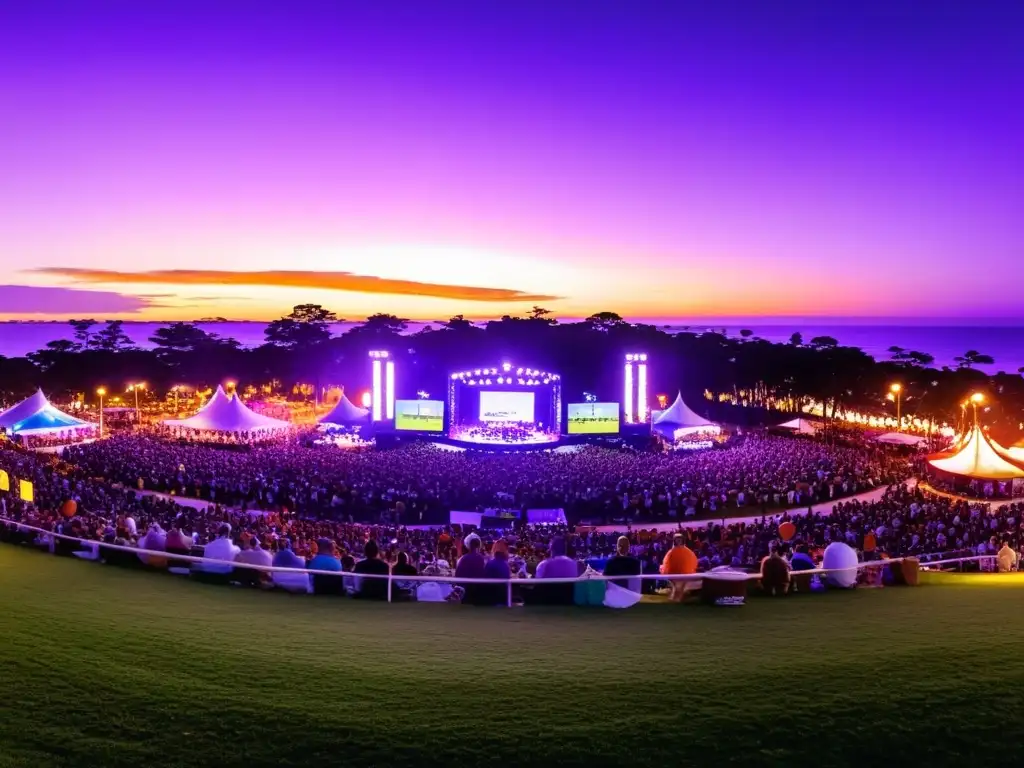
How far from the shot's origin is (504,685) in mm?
5625

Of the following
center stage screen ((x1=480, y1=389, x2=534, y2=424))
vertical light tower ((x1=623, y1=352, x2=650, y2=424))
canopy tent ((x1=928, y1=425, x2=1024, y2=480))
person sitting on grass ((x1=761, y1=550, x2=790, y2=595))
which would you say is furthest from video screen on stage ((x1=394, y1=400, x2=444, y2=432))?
person sitting on grass ((x1=761, y1=550, x2=790, y2=595))

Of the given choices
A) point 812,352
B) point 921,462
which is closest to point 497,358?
point 812,352

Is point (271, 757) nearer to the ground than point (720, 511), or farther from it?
farther from it

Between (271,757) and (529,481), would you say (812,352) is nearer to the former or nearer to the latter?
(529,481)

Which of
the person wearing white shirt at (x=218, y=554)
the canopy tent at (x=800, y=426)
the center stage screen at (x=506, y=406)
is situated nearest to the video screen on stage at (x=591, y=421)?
the center stage screen at (x=506, y=406)

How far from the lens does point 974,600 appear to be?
28.2ft

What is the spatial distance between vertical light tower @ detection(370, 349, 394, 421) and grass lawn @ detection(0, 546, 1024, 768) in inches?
1422

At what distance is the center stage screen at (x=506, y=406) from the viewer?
42.9 metres

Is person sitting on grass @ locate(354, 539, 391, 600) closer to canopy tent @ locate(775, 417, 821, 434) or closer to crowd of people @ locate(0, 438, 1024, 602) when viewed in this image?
crowd of people @ locate(0, 438, 1024, 602)

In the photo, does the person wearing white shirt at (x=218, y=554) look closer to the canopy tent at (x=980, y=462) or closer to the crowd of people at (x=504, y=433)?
the canopy tent at (x=980, y=462)

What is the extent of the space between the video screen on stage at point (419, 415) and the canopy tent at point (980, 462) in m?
25.1

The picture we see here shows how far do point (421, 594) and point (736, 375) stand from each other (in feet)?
224

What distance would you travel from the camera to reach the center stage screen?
1690 inches

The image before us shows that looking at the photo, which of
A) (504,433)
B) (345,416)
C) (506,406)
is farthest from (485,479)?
(345,416)
